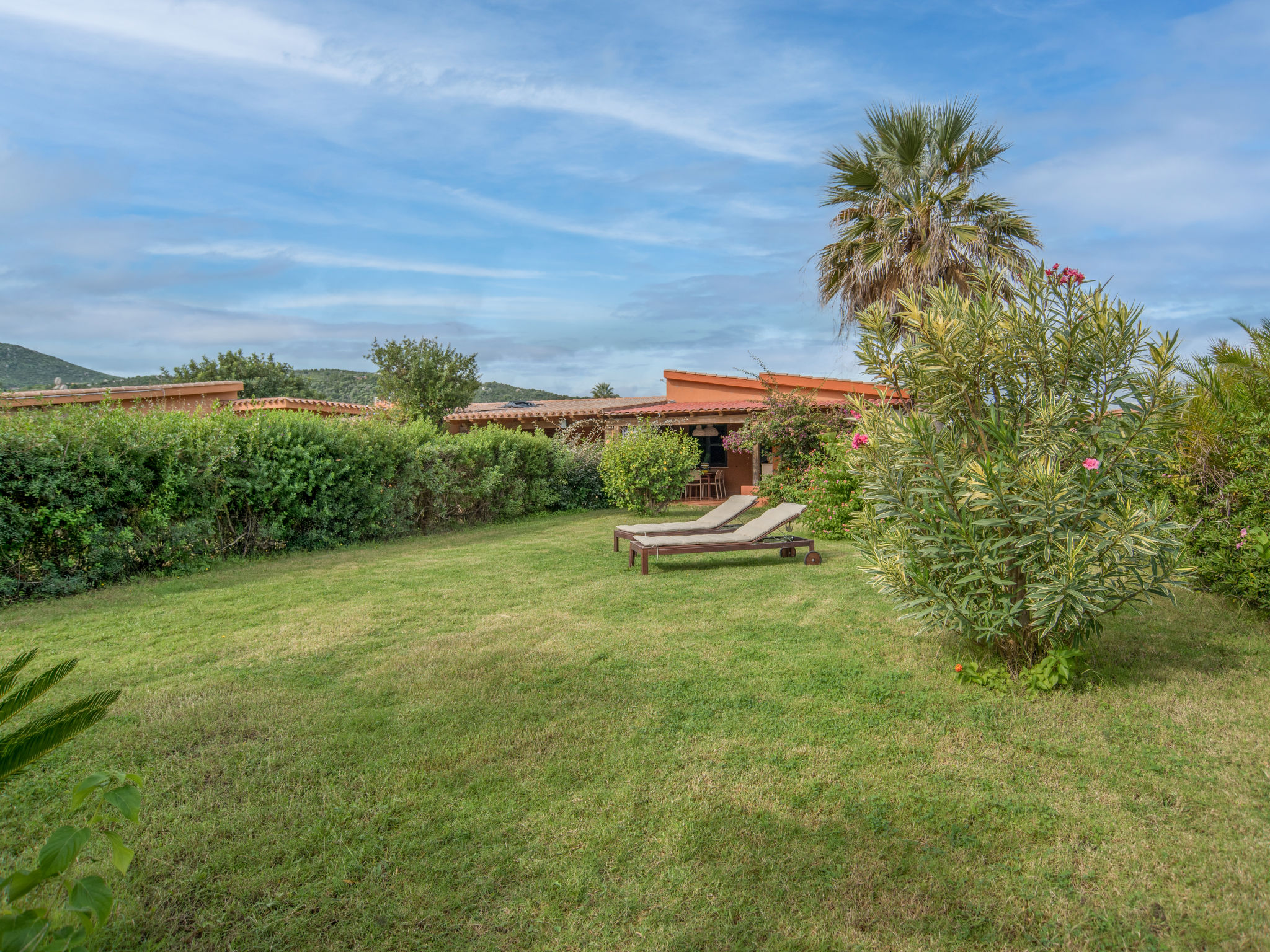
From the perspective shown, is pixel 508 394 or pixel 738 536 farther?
pixel 508 394

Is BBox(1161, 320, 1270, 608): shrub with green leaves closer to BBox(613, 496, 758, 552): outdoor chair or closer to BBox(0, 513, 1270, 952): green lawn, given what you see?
BBox(0, 513, 1270, 952): green lawn

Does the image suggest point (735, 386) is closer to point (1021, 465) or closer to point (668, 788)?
point (1021, 465)

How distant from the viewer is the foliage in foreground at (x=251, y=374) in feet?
136

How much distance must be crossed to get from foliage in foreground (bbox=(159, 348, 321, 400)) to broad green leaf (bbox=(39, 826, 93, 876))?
4396cm

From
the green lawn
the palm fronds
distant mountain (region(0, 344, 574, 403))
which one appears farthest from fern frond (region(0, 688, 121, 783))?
distant mountain (region(0, 344, 574, 403))

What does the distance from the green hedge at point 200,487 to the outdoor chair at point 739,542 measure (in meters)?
5.16

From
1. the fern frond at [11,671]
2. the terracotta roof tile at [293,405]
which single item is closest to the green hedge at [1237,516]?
the fern frond at [11,671]

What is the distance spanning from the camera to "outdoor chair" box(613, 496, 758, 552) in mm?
10188

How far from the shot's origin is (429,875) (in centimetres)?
278

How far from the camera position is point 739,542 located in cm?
944

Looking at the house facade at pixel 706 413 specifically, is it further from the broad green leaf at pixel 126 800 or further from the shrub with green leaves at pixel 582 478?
the broad green leaf at pixel 126 800

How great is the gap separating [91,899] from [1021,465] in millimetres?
4780

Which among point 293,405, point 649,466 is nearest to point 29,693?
point 649,466

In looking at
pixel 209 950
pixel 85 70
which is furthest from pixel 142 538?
pixel 209 950
